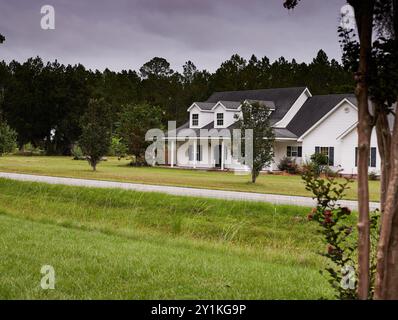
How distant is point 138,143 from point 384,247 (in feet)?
121

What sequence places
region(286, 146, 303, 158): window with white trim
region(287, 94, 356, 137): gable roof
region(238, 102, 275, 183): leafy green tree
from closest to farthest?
region(238, 102, 275, 183): leafy green tree, region(286, 146, 303, 158): window with white trim, region(287, 94, 356, 137): gable roof

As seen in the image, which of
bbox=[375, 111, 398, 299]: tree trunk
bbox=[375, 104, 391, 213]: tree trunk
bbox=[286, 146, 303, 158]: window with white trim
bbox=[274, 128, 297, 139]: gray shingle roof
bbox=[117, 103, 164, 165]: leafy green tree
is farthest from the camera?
bbox=[117, 103, 164, 165]: leafy green tree

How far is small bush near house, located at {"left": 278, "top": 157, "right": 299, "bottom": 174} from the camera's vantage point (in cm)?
3488

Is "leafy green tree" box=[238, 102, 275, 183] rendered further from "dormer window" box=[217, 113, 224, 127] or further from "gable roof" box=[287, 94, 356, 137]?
"dormer window" box=[217, 113, 224, 127]

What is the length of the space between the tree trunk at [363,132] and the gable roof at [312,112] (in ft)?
107

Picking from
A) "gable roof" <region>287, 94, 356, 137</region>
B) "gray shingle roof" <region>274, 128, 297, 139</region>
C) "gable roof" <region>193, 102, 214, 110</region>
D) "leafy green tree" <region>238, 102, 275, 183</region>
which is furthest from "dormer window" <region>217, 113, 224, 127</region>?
"leafy green tree" <region>238, 102, 275, 183</region>

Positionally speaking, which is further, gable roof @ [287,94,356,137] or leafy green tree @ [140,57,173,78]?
leafy green tree @ [140,57,173,78]

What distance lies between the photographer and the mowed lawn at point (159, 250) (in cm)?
614

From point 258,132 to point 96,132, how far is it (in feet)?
37.3

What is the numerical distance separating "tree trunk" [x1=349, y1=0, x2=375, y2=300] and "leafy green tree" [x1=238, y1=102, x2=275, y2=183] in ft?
73.1

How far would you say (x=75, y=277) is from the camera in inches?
258

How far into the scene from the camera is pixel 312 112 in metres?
38.8

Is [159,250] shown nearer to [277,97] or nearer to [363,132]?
[363,132]

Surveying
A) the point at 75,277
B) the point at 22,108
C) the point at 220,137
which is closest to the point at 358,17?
the point at 75,277
